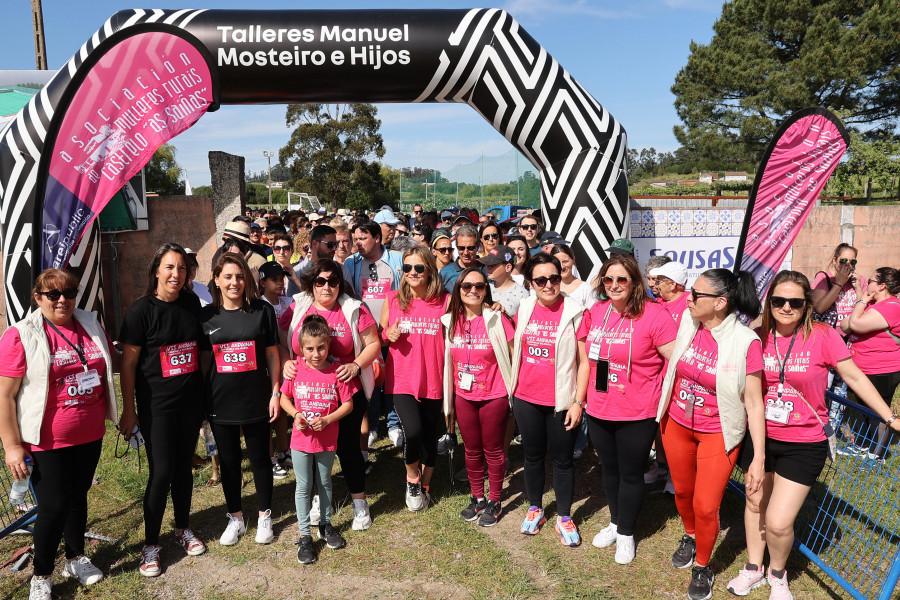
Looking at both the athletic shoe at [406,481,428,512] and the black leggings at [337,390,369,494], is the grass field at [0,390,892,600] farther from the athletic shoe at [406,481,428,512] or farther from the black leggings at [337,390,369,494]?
the black leggings at [337,390,369,494]

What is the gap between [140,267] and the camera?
337 inches

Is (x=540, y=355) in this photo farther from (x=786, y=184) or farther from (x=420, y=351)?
(x=786, y=184)

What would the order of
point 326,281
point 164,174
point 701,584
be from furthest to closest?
point 164,174 < point 326,281 < point 701,584

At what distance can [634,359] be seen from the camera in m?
3.54

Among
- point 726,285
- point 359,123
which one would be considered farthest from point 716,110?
point 726,285

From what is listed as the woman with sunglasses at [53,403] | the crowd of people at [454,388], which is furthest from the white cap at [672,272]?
the woman with sunglasses at [53,403]

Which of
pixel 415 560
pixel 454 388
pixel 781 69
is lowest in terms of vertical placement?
pixel 415 560

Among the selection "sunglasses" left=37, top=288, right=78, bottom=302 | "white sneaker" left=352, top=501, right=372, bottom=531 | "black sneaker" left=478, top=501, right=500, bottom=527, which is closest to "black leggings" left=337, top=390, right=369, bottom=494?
"white sneaker" left=352, top=501, right=372, bottom=531

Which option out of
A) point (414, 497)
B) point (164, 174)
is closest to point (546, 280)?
point (414, 497)

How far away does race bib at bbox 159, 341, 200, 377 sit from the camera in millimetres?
3549

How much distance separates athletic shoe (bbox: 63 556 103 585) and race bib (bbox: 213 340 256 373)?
1.36 m

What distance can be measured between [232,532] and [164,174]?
117 feet

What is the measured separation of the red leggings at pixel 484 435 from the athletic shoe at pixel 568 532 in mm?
475

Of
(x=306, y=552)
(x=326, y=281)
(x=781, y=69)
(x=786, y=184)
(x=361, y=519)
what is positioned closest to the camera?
(x=306, y=552)
